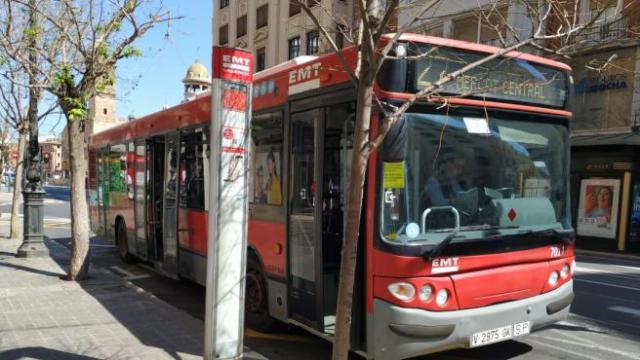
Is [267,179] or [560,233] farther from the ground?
[267,179]

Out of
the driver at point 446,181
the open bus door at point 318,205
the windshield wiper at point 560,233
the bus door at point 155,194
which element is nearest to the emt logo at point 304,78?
the open bus door at point 318,205

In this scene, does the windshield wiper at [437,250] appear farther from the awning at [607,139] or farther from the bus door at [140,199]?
the awning at [607,139]

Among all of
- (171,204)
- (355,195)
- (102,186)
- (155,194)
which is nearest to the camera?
(355,195)

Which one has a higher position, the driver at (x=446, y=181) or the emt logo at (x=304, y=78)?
the emt logo at (x=304, y=78)

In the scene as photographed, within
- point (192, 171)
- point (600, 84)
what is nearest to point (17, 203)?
point (192, 171)

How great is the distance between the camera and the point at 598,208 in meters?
19.9

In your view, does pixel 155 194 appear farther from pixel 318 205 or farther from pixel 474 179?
pixel 474 179

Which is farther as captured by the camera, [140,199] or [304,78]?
[140,199]

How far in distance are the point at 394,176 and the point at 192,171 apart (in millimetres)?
4253

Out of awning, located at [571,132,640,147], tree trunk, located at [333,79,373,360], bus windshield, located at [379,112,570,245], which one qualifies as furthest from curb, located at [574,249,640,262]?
tree trunk, located at [333,79,373,360]

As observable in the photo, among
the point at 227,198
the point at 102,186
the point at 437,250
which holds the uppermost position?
the point at 227,198

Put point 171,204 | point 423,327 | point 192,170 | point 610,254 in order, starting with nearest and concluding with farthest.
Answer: point 423,327
point 192,170
point 171,204
point 610,254

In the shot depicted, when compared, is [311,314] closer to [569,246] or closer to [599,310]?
[569,246]

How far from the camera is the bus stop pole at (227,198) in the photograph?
4598 millimetres
